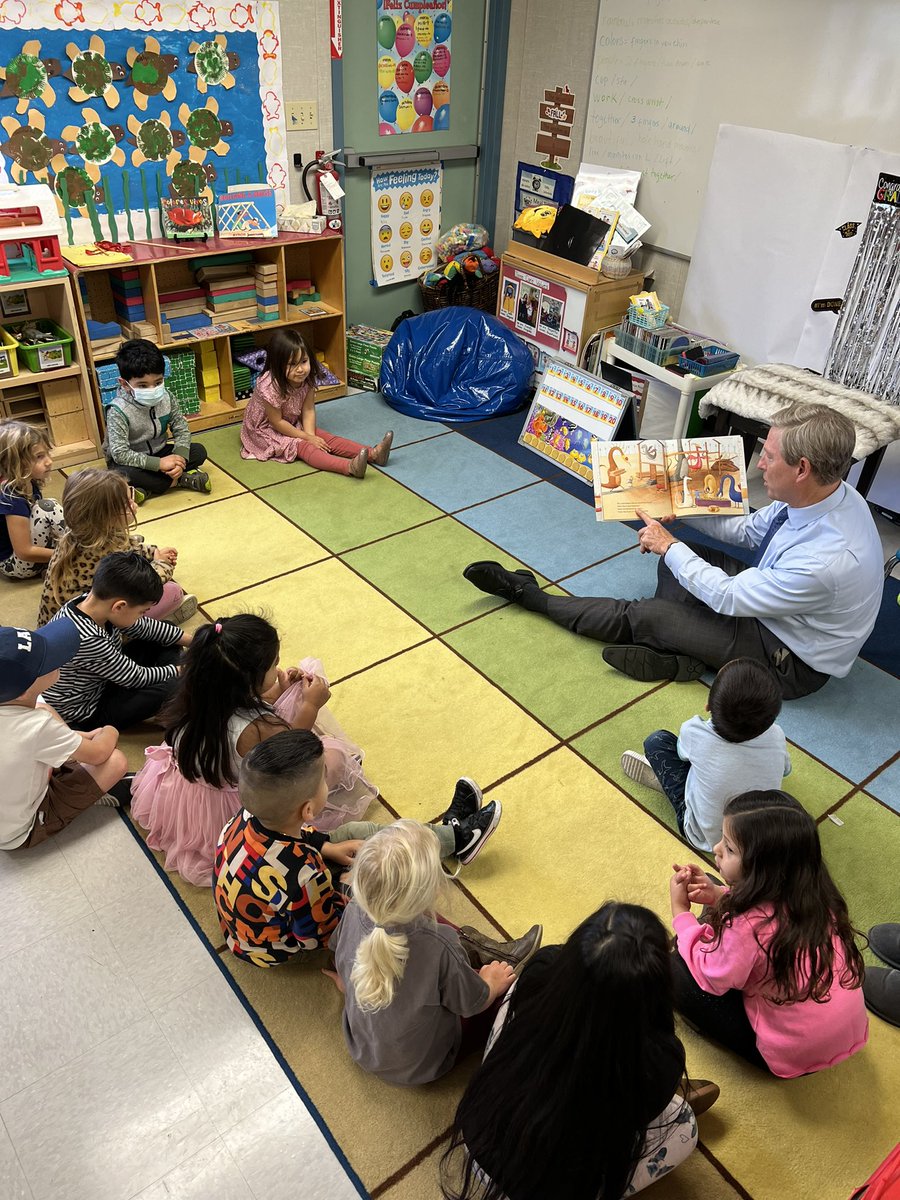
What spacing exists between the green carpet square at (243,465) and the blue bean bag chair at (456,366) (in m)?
0.93

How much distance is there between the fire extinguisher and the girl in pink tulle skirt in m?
3.27

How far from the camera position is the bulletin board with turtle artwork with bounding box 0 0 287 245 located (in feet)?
12.5

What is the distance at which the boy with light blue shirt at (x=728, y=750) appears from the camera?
215 centimetres

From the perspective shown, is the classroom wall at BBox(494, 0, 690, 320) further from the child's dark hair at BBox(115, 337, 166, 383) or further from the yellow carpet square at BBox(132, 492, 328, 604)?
the child's dark hair at BBox(115, 337, 166, 383)

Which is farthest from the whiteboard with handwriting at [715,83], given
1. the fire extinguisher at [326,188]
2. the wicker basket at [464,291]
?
the fire extinguisher at [326,188]

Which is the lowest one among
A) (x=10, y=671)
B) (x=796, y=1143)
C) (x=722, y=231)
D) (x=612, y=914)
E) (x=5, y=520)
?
(x=796, y=1143)

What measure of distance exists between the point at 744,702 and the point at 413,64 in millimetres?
4590

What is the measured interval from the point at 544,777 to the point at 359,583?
1.24 metres

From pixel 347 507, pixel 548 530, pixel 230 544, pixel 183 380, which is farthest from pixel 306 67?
pixel 548 530

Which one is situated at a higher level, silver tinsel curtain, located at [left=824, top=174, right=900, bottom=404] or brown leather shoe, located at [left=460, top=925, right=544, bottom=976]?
silver tinsel curtain, located at [left=824, top=174, right=900, bottom=404]

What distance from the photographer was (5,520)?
126 inches

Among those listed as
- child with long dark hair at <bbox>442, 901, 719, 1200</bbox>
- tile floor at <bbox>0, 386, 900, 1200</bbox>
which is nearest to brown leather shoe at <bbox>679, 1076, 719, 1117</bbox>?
child with long dark hair at <bbox>442, 901, 719, 1200</bbox>

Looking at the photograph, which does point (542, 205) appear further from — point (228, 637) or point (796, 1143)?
point (796, 1143)

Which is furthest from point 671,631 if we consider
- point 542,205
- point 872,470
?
point 542,205
